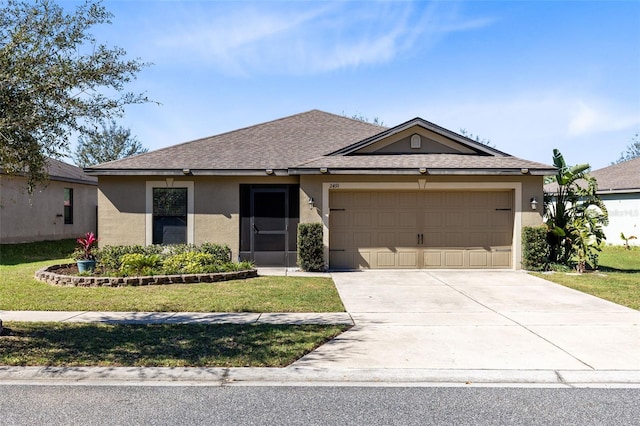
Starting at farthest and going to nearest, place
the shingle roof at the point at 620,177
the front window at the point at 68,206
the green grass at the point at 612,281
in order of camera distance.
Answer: the front window at the point at 68,206 < the shingle roof at the point at 620,177 < the green grass at the point at 612,281

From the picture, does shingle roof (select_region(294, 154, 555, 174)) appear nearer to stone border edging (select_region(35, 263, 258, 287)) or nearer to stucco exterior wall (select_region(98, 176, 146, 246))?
stone border edging (select_region(35, 263, 258, 287))

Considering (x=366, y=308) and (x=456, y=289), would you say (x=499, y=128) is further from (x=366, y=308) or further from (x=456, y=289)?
(x=366, y=308)

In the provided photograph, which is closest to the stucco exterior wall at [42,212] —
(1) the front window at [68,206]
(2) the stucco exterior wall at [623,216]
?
(1) the front window at [68,206]

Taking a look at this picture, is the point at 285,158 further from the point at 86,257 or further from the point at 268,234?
the point at 86,257

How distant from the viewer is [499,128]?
33.2 metres

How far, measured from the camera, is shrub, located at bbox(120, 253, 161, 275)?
37.8 feet

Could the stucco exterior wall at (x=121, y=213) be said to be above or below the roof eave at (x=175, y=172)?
below

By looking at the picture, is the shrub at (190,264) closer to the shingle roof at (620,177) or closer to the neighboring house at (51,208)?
the neighboring house at (51,208)

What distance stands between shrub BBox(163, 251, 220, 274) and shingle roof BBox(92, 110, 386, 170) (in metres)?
3.01

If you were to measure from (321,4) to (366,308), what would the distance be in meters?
6.96

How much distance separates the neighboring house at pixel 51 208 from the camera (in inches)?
803

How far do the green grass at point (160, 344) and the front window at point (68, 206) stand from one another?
1959cm

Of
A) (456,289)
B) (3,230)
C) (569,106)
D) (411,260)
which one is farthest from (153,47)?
(569,106)

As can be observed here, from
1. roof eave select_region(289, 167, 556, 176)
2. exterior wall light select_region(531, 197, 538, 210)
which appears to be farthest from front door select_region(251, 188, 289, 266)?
exterior wall light select_region(531, 197, 538, 210)
